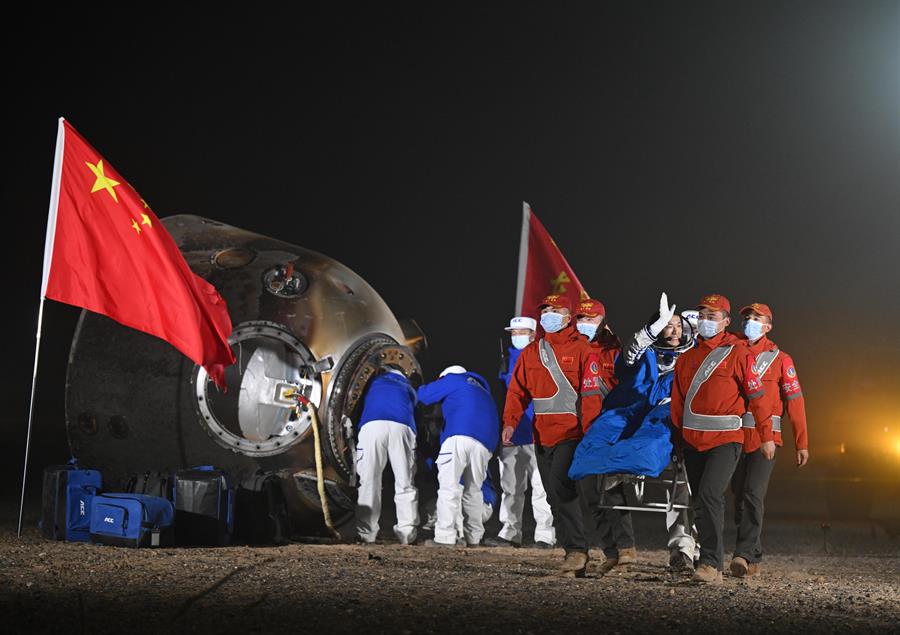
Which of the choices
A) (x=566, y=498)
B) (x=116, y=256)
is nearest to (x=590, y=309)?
(x=566, y=498)

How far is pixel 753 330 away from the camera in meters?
8.11

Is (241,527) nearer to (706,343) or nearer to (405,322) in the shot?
(405,322)

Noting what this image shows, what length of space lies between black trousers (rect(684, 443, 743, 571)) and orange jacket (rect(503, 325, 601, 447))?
2.88ft

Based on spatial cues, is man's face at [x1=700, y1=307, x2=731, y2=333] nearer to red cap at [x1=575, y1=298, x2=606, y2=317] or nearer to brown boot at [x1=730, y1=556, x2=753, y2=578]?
red cap at [x1=575, y1=298, x2=606, y2=317]

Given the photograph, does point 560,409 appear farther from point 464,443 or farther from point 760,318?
point 464,443

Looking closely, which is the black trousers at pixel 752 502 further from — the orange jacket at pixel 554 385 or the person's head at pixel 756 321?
the orange jacket at pixel 554 385

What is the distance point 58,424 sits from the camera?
80.8 feet

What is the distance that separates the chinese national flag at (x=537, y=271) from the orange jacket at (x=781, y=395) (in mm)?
4318

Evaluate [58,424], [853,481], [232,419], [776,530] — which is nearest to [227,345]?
[232,419]

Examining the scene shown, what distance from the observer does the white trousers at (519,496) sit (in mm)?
10453

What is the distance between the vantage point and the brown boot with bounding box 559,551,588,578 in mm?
7528

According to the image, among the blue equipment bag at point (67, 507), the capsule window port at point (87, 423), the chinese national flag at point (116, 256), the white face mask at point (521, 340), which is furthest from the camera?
the white face mask at point (521, 340)

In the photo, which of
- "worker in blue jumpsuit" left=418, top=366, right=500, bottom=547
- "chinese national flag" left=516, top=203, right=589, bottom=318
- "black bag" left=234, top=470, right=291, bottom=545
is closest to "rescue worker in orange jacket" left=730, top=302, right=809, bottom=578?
"worker in blue jumpsuit" left=418, top=366, right=500, bottom=547

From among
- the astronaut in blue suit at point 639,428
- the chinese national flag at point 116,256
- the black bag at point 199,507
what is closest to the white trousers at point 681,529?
the astronaut in blue suit at point 639,428
